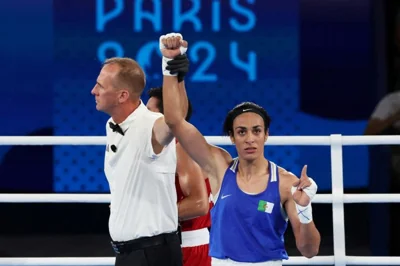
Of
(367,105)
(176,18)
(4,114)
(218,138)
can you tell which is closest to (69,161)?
(4,114)

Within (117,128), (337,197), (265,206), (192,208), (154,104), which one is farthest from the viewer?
(337,197)

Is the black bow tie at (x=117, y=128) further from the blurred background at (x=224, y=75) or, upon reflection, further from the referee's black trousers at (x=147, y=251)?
the blurred background at (x=224, y=75)

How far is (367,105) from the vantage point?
7309 millimetres

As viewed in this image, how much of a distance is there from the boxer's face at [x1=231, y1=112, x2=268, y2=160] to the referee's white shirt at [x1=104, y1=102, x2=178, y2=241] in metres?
0.28

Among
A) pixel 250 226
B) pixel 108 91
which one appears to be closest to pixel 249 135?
pixel 250 226

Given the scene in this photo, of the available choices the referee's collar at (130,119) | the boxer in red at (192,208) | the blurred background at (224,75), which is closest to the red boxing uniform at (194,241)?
the boxer in red at (192,208)

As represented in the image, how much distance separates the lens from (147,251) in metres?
3.50

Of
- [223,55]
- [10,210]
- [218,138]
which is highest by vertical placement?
[223,55]

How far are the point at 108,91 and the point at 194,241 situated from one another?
91 centimetres

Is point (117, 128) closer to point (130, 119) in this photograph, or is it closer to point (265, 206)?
point (130, 119)

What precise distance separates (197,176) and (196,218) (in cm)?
22

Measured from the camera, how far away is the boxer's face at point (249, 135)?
3.51m

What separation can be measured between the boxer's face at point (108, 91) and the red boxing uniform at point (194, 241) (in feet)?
2.09

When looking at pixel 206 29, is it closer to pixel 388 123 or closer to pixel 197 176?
pixel 388 123
